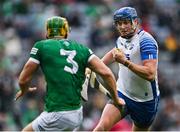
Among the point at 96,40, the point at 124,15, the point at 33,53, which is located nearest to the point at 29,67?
the point at 33,53

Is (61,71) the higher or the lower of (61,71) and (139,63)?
the higher

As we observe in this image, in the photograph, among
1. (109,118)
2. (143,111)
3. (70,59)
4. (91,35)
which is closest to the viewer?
(70,59)

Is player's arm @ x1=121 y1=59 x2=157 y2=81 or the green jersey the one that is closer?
the green jersey

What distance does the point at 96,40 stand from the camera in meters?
19.1

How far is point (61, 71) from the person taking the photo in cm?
962

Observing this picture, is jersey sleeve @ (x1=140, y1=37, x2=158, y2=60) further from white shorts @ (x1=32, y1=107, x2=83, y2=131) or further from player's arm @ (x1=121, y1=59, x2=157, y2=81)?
white shorts @ (x1=32, y1=107, x2=83, y2=131)

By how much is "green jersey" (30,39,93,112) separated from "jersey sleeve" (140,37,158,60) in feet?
3.02

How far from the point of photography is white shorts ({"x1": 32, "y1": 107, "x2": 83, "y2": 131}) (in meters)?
9.72

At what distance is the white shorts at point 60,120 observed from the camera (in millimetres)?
9719

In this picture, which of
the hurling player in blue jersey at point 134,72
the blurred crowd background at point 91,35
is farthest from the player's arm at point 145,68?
the blurred crowd background at point 91,35

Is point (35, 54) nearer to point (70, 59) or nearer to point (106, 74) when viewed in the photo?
point (70, 59)

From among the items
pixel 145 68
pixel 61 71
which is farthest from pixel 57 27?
pixel 145 68

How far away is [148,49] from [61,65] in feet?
4.20

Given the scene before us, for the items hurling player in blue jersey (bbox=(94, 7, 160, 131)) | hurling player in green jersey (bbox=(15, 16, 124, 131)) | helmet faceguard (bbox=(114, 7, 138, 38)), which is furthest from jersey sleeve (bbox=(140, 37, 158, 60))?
hurling player in green jersey (bbox=(15, 16, 124, 131))
